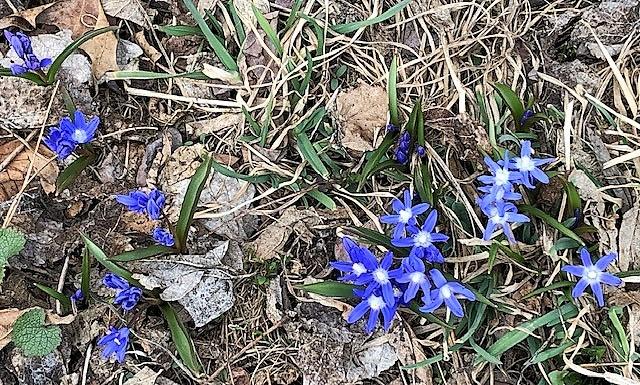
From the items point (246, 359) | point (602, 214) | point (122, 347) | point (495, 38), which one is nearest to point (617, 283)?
point (602, 214)

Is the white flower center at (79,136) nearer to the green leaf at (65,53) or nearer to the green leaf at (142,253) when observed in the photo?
the green leaf at (65,53)

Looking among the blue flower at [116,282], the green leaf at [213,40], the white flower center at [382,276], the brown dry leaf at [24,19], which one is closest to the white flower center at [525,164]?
the white flower center at [382,276]

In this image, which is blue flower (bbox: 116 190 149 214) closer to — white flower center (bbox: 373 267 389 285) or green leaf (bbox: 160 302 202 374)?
green leaf (bbox: 160 302 202 374)

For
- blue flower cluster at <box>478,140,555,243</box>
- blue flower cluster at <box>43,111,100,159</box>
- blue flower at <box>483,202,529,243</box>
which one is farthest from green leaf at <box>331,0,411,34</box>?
blue flower cluster at <box>43,111,100,159</box>

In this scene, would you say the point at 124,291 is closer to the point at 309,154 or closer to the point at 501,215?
the point at 309,154

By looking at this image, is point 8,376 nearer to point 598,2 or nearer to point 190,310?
point 190,310

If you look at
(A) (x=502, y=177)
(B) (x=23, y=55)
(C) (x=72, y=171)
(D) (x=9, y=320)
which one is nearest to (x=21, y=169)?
(C) (x=72, y=171)
